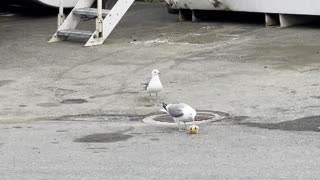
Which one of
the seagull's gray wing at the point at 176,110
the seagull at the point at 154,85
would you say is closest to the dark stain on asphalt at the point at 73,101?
the seagull at the point at 154,85

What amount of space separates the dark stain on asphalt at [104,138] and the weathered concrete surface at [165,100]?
0.01m

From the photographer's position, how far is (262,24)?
16.2 m

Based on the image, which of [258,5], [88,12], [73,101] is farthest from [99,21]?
[73,101]

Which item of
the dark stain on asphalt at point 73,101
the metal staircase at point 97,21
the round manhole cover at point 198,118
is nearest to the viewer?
the round manhole cover at point 198,118

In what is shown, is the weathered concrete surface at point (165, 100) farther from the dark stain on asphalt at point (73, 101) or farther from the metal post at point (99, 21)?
the metal post at point (99, 21)

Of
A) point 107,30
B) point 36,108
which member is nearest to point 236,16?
point 107,30

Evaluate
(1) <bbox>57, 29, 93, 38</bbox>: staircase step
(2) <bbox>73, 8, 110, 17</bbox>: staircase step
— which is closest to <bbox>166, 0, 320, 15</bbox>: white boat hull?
(2) <bbox>73, 8, 110, 17</bbox>: staircase step

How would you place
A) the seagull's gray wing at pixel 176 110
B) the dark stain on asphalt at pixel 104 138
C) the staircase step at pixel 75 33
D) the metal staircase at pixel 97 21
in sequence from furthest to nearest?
the staircase step at pixel 75 33
the metal staircase at pixel 97 21
the seagull's gray wing at pixel 176 110
the dark stain on asphalt at pixel 104 138

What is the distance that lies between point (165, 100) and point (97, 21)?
518 centimetres

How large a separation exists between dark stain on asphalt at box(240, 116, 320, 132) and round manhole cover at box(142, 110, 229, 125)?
492 mm

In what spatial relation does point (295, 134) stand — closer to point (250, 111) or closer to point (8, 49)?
point (250, 111)

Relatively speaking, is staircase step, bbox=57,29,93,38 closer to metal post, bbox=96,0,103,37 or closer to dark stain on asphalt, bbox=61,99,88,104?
metal post, bbox=96,0,103,37

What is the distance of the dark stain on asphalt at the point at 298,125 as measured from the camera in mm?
7812

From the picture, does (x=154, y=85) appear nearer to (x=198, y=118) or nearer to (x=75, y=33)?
(x=198, y=118)
